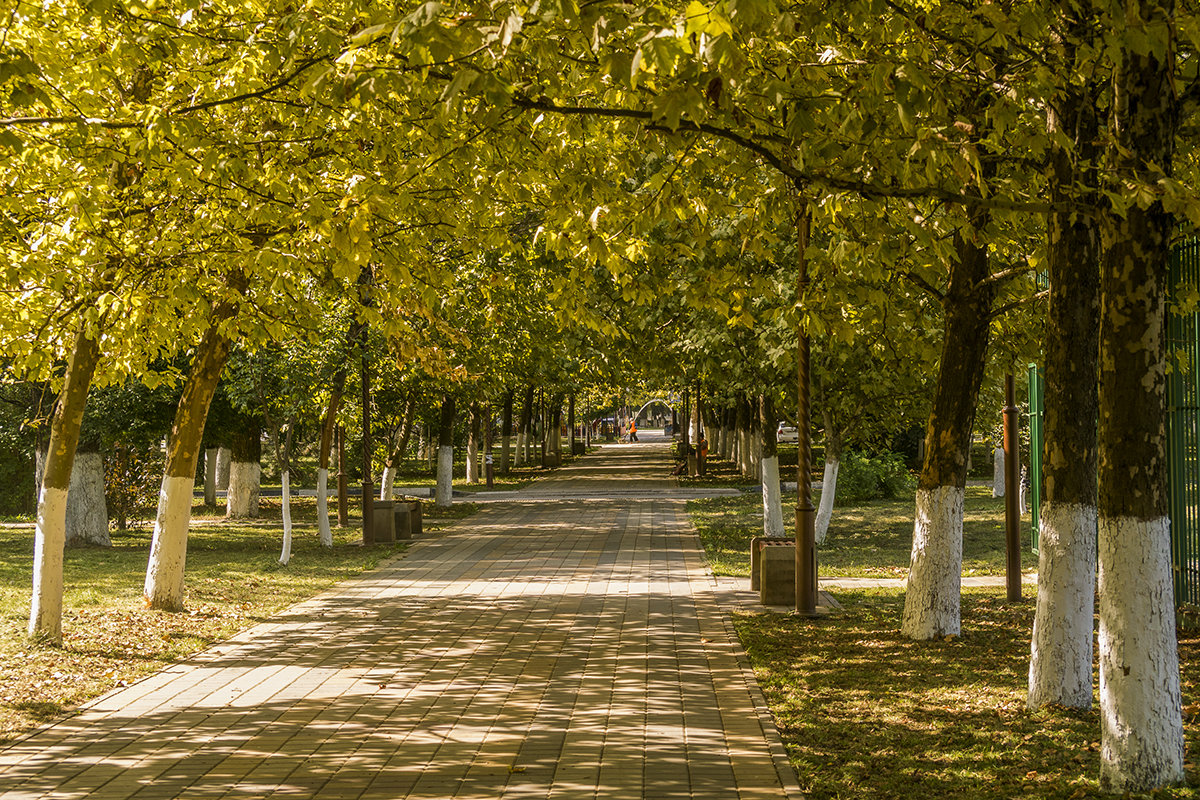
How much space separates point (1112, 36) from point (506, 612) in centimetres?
863

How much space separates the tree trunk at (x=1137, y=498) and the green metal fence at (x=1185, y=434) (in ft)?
15.1

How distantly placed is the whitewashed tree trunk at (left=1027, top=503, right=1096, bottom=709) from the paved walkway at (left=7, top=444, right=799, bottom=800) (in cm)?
181

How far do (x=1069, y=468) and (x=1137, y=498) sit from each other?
1.75 m

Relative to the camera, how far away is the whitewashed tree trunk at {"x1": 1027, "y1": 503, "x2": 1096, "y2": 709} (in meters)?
7.15

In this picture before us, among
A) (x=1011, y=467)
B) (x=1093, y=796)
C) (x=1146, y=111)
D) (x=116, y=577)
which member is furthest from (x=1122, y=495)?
(x=116, y=577)

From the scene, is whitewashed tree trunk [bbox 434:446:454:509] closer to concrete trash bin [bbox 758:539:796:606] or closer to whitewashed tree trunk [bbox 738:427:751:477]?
whitewashed tree trunk [bbox 738:427:751:477]

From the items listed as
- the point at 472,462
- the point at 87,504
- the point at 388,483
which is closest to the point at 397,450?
the point at 388,483

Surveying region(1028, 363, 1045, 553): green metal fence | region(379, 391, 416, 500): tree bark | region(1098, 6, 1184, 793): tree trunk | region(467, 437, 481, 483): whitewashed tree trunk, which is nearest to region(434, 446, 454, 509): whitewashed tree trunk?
region(379, 391, 416, 500): tree bark

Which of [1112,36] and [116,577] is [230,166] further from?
[116,577]

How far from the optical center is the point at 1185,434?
10.0m

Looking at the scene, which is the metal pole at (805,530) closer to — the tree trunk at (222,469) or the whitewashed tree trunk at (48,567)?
the whitewashed tree trunk at (48,567)

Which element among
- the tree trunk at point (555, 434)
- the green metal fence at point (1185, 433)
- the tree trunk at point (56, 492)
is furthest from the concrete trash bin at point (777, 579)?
the tree trunk at point (555, 434)

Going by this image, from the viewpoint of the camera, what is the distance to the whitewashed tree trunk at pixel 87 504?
19.4m

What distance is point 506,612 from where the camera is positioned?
12.2 meters
